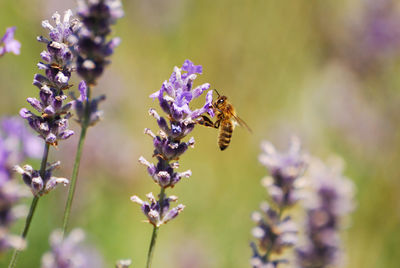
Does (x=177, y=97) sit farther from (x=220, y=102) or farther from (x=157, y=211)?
(x=220, y=102)

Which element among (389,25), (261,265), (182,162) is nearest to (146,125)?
(182,162)

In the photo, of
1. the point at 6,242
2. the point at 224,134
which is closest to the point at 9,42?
the point at 6,242

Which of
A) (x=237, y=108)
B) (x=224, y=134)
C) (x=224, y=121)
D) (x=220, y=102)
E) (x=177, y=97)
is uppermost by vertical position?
(x=237, y=108)

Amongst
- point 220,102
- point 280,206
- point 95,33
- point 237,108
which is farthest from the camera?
point 237,108

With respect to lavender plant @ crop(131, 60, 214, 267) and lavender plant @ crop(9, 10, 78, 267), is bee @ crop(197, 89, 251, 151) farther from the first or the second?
lavender plant @ crop(9, 10, 78, 267)

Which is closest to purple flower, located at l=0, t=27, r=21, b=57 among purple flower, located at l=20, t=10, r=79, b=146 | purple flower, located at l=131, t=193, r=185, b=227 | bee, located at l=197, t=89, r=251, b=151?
purple flower, located at l=20, t=10, r=79, b=146

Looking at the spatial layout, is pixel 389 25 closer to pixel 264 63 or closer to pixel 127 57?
pixel 264 63

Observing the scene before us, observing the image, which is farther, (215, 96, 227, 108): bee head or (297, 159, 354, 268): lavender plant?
(215, 96, 227, 108): bee head
